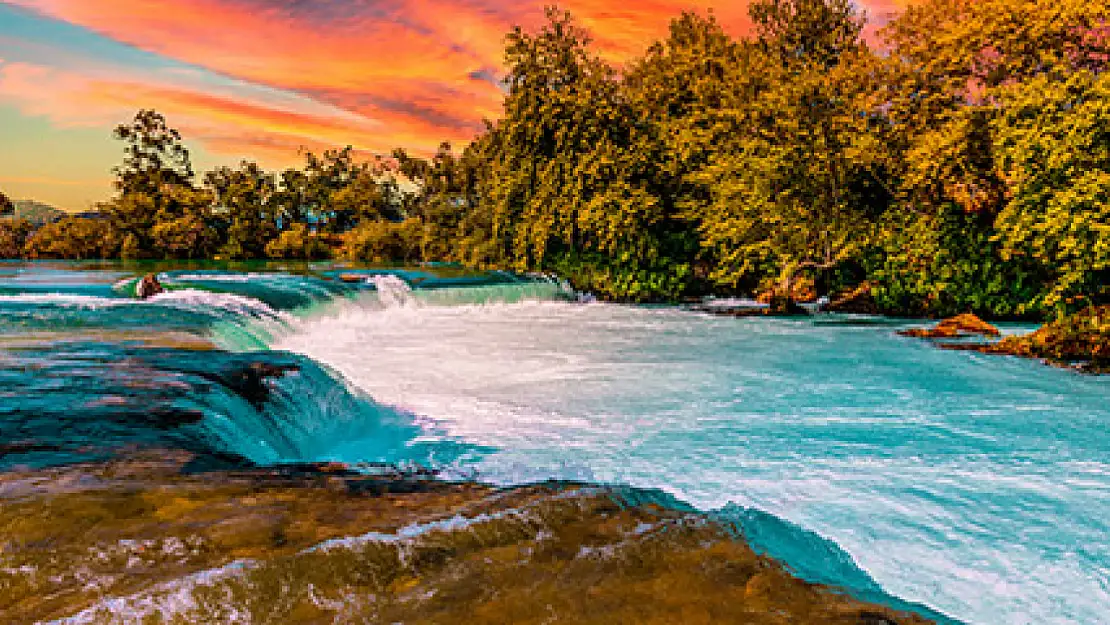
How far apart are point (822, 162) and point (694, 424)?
1573 centimetres

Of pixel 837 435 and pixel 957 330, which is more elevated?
pixel 957 330

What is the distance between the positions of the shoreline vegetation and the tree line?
0.21ft

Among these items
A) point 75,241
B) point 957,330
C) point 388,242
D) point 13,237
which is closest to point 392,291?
point 957,330

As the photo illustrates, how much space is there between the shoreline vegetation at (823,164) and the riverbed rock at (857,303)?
9 centimetres

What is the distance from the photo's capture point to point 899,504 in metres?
5.36

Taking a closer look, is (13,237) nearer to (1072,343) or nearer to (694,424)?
(694,424)

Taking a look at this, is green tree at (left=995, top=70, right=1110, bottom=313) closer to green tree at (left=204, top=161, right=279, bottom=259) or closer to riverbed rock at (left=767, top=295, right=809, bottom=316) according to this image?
riverbed rock at (left=767, top=295, right=809, bottom=316)

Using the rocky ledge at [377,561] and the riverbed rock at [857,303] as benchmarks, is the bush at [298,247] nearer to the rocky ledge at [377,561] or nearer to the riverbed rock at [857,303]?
the riverbed rock at [857,303]

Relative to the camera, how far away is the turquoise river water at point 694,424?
4.29 meters

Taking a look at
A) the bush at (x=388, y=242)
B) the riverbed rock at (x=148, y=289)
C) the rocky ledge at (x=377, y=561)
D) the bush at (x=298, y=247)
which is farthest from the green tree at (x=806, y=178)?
the bush at (x=298, y=247)

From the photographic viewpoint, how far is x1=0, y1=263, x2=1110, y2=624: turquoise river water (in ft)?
14.1

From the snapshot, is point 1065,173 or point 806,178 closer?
point 1065,173

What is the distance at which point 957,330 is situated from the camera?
1531cm

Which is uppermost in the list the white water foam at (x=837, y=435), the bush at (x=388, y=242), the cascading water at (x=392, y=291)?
the bush at (x=388, y=242)
